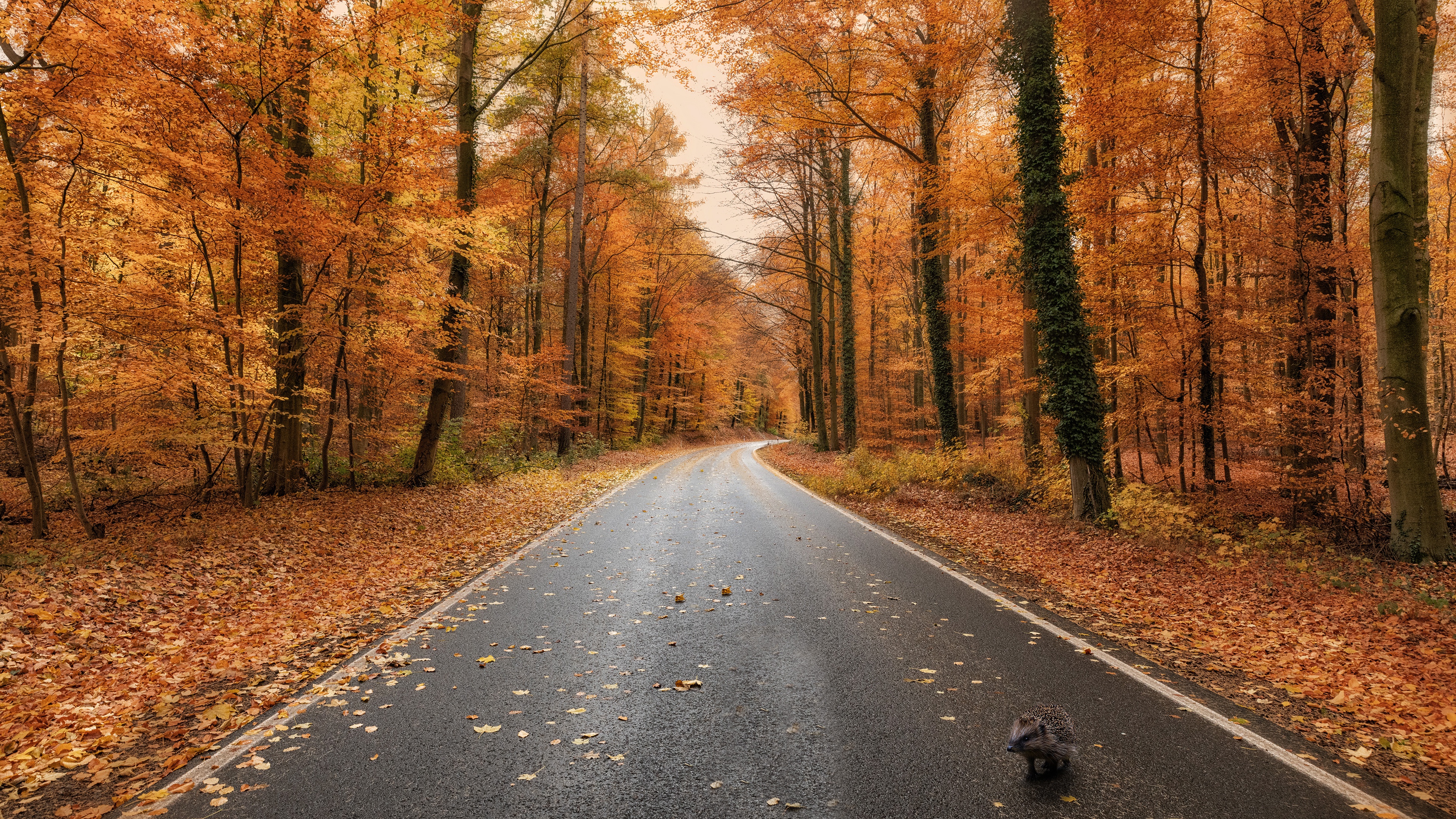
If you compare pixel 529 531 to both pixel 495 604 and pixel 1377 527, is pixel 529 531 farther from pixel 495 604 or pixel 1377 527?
pixel 1377 527

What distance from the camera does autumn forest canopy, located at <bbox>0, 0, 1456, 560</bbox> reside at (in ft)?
26.1

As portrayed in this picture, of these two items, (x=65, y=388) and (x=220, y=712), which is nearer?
(x=220, y=712)

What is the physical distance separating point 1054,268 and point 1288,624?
20.3ft

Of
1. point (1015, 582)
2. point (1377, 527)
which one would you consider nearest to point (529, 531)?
point (1015, 582)

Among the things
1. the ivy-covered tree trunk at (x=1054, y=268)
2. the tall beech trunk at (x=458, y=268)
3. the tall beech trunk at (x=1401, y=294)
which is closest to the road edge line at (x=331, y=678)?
the tall beech trunk at (x=458, y=268)

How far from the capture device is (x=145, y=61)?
8.22 meters

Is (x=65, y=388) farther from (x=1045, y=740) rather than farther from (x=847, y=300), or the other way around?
(x=847, y=300)

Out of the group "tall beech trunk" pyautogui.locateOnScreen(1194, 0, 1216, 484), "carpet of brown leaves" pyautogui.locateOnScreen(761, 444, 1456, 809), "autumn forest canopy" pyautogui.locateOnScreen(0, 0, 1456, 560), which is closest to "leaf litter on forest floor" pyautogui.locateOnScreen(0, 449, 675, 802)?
"autumn forest canopy" pyautogui.locateOnScreen(0, 0, 1456, 560)

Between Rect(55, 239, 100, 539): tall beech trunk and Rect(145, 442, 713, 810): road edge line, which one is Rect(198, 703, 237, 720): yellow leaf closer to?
Rect(145, 442, 713, 810): road edge line

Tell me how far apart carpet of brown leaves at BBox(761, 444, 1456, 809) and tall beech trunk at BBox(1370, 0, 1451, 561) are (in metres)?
0.71

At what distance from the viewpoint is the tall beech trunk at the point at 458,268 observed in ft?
43.0

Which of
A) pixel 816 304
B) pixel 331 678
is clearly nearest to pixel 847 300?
pixel 816 304

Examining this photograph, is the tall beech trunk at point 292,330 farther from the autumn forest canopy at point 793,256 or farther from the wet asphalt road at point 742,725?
the wet asphalt road at point 742,725

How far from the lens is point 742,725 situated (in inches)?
143
